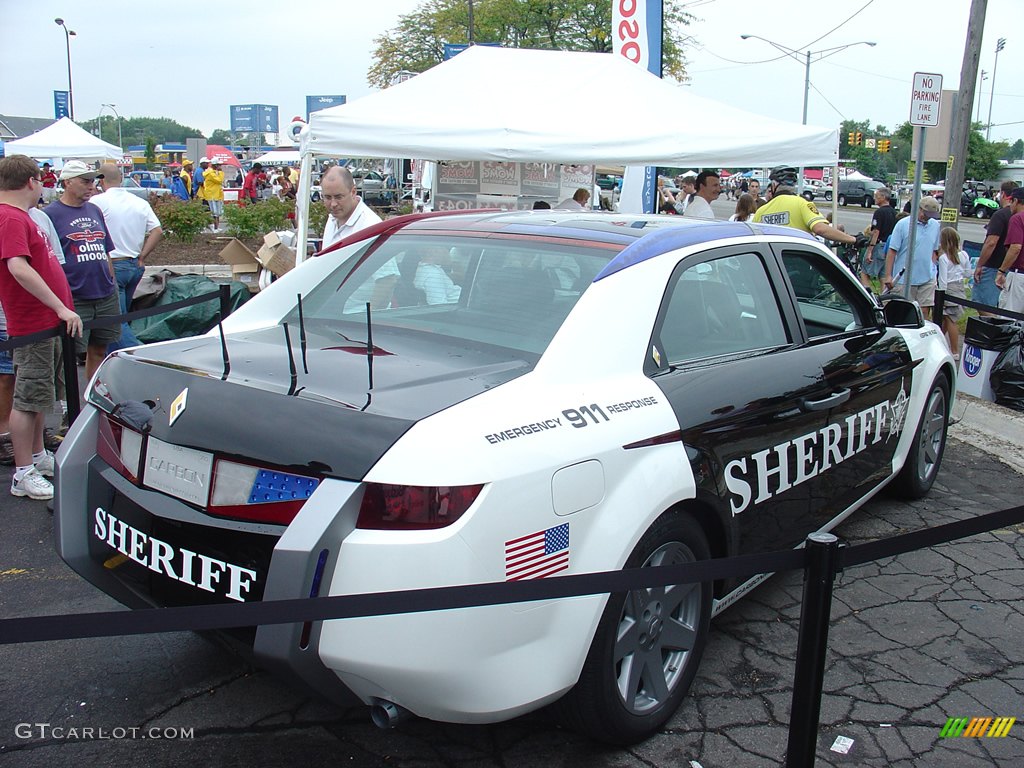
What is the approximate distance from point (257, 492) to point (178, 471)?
322 millimetres

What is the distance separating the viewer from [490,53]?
9.88 metres

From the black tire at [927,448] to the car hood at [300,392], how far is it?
3.09 m

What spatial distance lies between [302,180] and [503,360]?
6.54m

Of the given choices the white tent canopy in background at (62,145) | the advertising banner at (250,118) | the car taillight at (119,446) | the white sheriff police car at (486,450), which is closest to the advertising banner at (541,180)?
the white sheriff police car at (486,450)

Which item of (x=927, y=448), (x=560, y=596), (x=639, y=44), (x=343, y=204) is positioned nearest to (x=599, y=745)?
(x=560, y=596)

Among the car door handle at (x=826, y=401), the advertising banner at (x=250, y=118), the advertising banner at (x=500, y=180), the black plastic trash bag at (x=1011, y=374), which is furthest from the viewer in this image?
the advertising banner at (x=250, y=118)

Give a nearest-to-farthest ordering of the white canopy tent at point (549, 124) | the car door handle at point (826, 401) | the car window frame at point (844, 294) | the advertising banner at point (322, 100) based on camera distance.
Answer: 1. the car door handle at point (826, 401)
2. the car window frame at point (844, 294)
3. the white canopy tent at point (549, 124)
4. the advertising banner at point (322, 100)

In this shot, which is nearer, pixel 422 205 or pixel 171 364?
pixel 171 364

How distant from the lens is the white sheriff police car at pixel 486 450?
2182 millimetres

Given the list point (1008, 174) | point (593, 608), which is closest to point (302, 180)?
point (593, 608)

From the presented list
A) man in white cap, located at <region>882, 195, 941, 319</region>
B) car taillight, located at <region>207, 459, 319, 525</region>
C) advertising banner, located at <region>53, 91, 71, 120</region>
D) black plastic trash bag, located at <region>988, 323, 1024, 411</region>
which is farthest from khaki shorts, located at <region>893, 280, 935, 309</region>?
advertising banner, located at <region>53, 91, 71, 120</region>

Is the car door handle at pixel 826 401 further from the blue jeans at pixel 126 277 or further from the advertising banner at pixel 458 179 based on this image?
the advertising banner at pixel 458 179

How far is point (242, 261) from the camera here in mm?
8922

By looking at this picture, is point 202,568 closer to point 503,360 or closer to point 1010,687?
point 503,360
